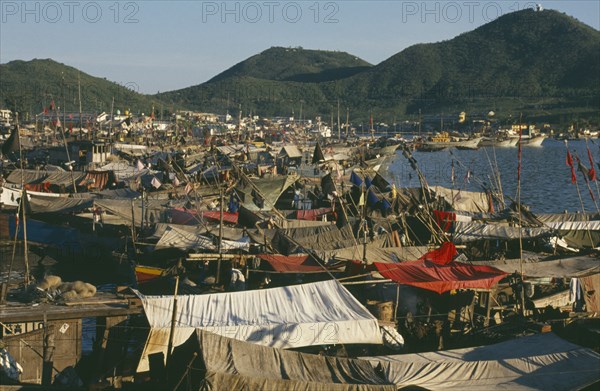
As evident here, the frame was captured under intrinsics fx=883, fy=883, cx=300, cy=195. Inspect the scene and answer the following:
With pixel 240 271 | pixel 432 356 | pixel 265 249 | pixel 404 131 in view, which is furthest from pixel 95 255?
pixel 404 131

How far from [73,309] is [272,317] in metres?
3.41

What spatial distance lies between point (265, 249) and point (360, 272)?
14.0 ft

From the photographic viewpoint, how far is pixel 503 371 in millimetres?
13367

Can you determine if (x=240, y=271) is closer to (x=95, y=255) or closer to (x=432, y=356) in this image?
(x=432, y=356)

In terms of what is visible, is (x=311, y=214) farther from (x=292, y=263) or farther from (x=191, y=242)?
(x=292, y=263)

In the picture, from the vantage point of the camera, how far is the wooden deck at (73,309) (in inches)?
580

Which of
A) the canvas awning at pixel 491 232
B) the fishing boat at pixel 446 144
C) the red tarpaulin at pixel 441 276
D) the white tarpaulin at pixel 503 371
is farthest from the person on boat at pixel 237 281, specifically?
the fishing boat at pixel 446 144

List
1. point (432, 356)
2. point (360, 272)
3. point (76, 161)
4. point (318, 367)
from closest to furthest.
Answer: point (318, 367)
point (432, 356)
point (360, 272)
point (76, 161)

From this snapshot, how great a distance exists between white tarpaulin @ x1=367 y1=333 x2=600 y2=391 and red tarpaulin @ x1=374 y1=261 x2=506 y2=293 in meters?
3.19

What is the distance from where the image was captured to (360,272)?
1838 centimetres

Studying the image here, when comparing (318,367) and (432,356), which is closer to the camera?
(318,367)

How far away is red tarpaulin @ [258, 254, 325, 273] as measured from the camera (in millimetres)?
18891

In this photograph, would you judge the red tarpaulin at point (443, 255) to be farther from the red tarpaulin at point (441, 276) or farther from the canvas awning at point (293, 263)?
the canvas awning at point (293, 263)

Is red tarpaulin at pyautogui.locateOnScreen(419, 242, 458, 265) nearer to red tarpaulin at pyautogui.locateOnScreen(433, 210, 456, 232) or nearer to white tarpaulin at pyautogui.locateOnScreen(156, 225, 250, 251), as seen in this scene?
white tarpaulin at pyautogui.locateOnScreen(156, 225, 250, 251)
